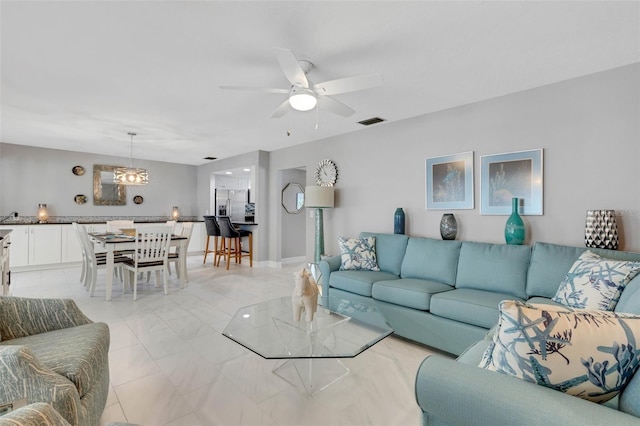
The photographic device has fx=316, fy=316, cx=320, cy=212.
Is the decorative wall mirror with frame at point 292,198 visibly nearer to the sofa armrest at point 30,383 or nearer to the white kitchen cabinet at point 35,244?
the white kitchen cabinet at point 35,244

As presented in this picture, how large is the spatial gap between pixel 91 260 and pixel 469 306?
15.0 feet

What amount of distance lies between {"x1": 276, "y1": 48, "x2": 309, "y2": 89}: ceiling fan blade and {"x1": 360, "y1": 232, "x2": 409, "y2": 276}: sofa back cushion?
6.92ft

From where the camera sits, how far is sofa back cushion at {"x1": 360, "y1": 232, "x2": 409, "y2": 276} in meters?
3.57

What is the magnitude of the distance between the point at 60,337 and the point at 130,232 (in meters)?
4.55

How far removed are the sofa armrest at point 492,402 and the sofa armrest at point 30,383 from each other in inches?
50.7

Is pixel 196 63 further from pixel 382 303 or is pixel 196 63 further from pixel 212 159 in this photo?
pixel 212 159

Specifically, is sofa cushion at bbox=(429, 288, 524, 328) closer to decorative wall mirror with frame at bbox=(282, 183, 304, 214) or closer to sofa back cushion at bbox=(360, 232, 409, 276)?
sofa back cushion at bbox=(360, 232, 409, 276)

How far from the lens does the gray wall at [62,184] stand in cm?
594

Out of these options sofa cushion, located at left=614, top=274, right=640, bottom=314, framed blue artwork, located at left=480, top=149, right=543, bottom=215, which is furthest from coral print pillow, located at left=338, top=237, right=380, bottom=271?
sofa cushion, located at left=614, top=274, right=640, bottom=314

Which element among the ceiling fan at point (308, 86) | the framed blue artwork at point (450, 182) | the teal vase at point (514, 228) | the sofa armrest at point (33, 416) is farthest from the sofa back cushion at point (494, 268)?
the sofa armrest at point (33, 416)

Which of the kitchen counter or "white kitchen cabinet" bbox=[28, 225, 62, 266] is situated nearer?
"white kitchen cabinet" bbox=[28, 225, 62, 266]

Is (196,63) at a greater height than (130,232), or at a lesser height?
greater

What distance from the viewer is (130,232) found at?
5641mm

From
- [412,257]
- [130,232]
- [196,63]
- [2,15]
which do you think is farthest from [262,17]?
[130,232]
